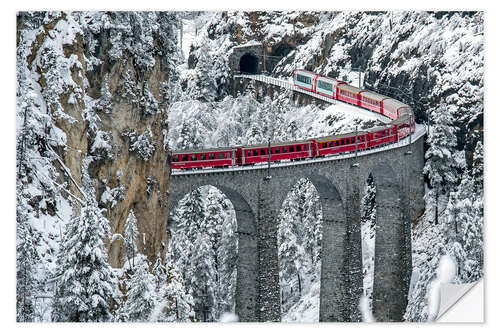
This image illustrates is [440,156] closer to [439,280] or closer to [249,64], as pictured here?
[439,280]

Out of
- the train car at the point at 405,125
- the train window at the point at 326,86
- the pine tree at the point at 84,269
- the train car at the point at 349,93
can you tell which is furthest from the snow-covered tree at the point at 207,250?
the pine tree at the point at 84,269

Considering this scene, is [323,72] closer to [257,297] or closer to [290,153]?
[290,153]

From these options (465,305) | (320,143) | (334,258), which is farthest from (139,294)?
(334,258)

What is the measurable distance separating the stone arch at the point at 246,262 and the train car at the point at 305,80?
2201 centimetres

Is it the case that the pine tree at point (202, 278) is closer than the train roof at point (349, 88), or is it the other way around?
the pine tree at point (202, 278)

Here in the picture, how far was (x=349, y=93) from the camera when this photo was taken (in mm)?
57625

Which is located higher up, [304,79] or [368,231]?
[304,79]

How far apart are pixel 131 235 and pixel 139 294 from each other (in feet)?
6.32

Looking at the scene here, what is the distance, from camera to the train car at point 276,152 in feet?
121

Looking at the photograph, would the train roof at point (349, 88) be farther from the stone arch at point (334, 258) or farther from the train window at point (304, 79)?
the stone arch at point (334, 258)

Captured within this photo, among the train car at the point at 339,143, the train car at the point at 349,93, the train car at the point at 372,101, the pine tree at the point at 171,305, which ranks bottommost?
the pine tree at the point at 171,305

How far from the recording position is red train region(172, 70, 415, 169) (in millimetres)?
35625

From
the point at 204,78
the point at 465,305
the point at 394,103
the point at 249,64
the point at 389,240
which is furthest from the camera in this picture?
the point at 249,64
